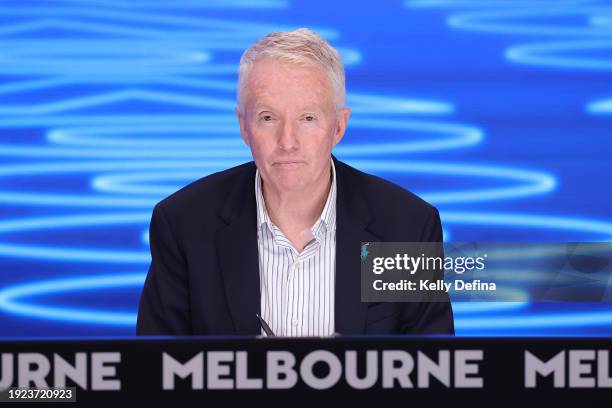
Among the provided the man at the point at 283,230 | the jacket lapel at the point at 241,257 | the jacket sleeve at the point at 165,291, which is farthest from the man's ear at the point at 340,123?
the jacket sleeve at the point at 165,291

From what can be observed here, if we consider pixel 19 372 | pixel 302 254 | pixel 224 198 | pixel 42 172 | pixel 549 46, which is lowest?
pixel 19 372

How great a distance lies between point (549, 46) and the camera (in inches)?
165

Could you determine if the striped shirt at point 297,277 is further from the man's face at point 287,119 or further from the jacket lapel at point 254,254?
the man's face at point 287,119

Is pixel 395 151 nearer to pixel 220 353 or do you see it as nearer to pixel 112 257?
pixel 112 257

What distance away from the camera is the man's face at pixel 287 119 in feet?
6.89

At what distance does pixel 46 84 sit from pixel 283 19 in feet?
4.22

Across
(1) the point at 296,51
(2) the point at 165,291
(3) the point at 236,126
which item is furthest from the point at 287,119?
(3) the point at 236,126

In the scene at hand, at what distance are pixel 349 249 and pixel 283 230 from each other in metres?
0.24

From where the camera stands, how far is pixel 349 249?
2.18 metres

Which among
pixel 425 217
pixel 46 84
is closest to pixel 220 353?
pixel 425 217

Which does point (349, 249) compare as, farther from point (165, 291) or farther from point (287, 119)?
point (165, 291)

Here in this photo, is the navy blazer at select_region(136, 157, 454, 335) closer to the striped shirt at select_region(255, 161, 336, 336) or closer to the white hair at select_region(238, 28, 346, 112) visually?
the striped shirt at select_region(255, 161, 336, 336)

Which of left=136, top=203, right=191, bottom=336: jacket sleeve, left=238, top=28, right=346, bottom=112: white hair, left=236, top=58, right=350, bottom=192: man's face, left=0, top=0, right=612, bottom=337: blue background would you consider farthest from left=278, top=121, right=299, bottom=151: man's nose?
left=0, top=0, right=612, bottom=337: blue background

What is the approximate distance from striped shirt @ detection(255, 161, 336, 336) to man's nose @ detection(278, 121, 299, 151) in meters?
0.23
